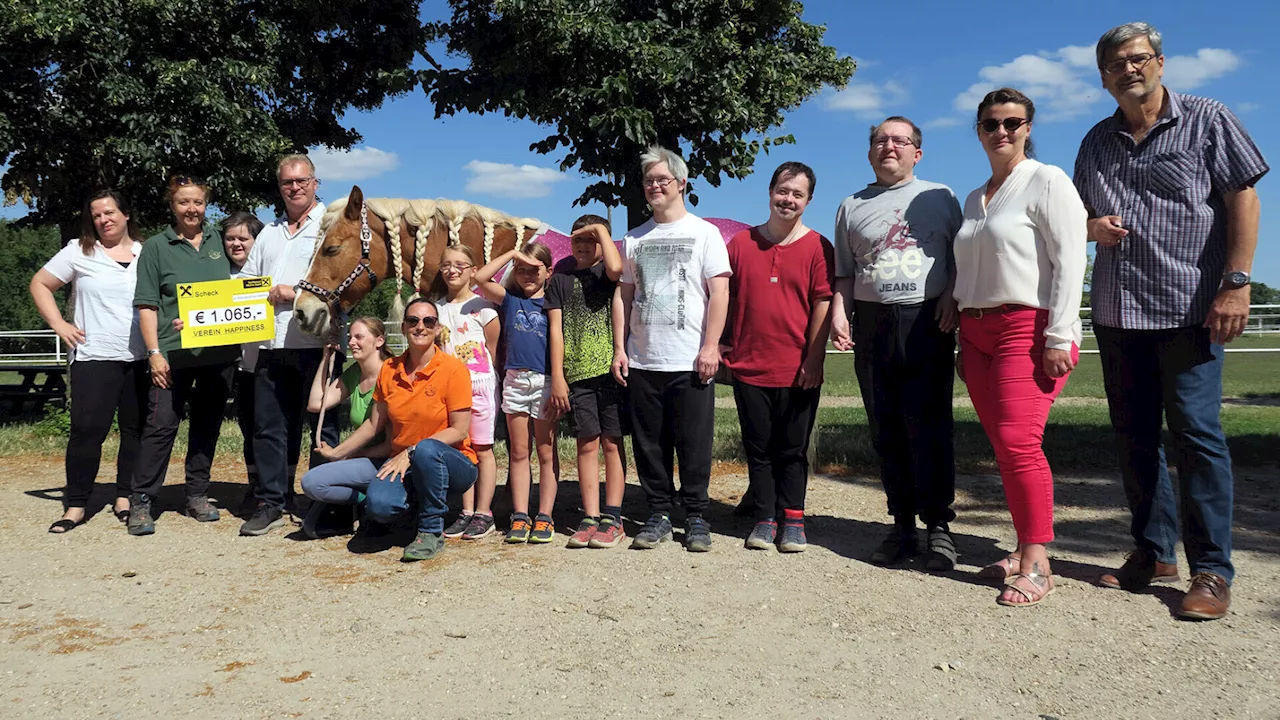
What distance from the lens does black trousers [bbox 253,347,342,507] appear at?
5.09 m

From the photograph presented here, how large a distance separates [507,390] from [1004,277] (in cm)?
263

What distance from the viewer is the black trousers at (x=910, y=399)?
4.12 m

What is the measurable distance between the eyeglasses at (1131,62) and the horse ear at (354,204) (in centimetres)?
397

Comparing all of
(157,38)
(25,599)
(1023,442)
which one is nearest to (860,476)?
(1023,442)

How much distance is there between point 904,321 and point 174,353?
167 inches

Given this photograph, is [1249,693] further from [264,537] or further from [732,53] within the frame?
[732,53]

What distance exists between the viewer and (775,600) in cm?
376

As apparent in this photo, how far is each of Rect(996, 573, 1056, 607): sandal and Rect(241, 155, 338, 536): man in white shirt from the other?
379 cm

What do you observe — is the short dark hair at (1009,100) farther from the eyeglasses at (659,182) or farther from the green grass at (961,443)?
the green grass at (961,443)

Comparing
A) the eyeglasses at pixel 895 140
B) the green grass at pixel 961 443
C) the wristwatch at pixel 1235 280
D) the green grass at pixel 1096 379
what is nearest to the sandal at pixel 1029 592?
the wristwatch at pixel 1235 280

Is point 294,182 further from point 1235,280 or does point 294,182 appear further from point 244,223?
point 1235,280

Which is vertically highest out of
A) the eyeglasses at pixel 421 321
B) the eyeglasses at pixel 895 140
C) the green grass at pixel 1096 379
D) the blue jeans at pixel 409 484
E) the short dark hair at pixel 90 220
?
the eyeglasses at pixel 895 140

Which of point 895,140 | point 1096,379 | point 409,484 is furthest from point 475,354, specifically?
point 1096,379

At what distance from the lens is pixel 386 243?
5.32m
